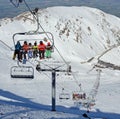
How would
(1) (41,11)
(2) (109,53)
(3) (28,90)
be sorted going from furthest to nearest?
(1) (41,11), (2) (109,53), (3) (28,90)

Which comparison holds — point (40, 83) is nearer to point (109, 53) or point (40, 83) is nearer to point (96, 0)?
point (109, 53)

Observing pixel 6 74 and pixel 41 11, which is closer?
pixel 6 74

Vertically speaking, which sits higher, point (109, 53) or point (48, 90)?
point (109, 53)

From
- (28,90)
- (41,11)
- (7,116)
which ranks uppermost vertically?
(41,11)

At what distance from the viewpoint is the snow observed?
70.5 ft

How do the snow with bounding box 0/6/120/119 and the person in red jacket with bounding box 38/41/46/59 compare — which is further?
the snow with bounding box 0/6/120/119

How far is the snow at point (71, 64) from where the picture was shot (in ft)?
70.5

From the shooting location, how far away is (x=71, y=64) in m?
46.7

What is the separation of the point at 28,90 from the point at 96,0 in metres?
88.2

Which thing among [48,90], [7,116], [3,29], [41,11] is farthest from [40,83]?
[41,11]

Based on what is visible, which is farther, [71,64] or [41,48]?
[71,64]

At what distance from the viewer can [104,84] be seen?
117 ft

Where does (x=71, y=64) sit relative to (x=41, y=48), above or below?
above

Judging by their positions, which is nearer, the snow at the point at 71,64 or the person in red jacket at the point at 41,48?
the person in red jacket at the point at 41,48
